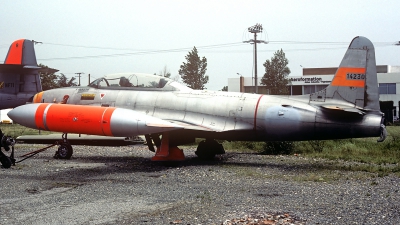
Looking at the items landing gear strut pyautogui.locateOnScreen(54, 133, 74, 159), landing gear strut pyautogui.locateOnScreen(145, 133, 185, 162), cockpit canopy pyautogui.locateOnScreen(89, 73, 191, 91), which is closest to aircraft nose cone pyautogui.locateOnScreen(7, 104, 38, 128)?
landing gear strut pyautogui.locateOnScreen(54, 133, 74, 159)

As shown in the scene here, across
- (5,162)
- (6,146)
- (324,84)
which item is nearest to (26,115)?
(6,146)

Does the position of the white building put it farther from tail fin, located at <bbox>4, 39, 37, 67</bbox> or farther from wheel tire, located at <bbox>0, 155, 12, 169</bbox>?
wheel tire, located at <bbox>0, 155, 12, 169</bbox>

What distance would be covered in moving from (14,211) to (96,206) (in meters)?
1.29

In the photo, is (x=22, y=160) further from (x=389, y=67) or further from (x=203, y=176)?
(x=389, y=67)

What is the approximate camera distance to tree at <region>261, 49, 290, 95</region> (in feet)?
206

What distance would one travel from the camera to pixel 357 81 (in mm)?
12414

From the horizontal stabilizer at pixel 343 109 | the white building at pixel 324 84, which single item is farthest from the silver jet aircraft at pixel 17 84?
the white building at pixel 324 84

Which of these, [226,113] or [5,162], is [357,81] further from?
[5,162]

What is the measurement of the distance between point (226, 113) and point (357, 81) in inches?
146

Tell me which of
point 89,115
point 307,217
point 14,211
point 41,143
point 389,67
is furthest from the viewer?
point 389,67

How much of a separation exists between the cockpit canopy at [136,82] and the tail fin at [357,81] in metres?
4.42

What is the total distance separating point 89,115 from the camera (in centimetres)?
1223

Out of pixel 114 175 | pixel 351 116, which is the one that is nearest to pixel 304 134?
pixel 351 116

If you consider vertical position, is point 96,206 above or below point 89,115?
below
